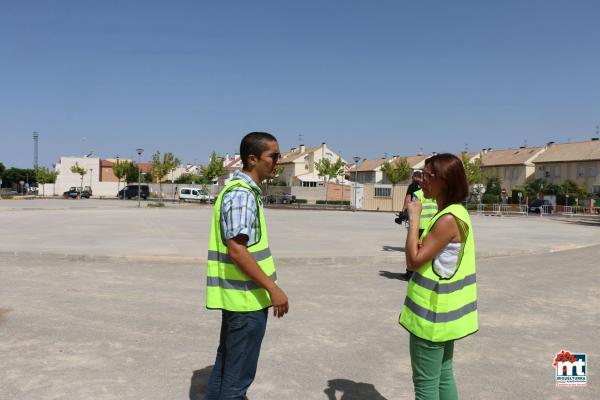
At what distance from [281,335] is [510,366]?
7.03ft

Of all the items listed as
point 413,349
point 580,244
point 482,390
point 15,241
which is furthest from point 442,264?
point 580,244

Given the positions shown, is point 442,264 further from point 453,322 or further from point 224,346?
point 224,346

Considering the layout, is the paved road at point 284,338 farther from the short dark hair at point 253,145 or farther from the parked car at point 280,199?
the parked car at point 280,199

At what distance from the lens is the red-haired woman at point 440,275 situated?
108 inches

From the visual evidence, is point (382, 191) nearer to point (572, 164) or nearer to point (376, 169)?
point (572, 164)

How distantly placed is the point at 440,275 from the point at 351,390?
1619 mm

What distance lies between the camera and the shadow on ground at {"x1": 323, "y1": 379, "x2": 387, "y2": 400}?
3844 millimetres

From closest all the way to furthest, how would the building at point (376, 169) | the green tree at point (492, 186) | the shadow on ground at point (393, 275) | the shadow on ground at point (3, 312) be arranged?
the shadow on ground at point (3, 312), the shadow on ground at point (393, 275), the green tree at point (492, 186), the building at point (376, 169)

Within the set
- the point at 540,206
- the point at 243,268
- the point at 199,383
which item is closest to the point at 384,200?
the point at 540,206

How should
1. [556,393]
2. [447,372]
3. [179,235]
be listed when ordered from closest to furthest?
1. [447,372]
2. [556,393]
3. [179,235]

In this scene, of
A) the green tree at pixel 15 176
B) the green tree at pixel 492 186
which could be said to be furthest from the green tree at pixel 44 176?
the green tree at pixel 492 186

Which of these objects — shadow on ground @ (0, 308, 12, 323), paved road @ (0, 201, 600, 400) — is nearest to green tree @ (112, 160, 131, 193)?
paved road @ (0, 201, 600, 400)

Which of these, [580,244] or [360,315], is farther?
[580,244]

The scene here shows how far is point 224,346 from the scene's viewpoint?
3047 mm
